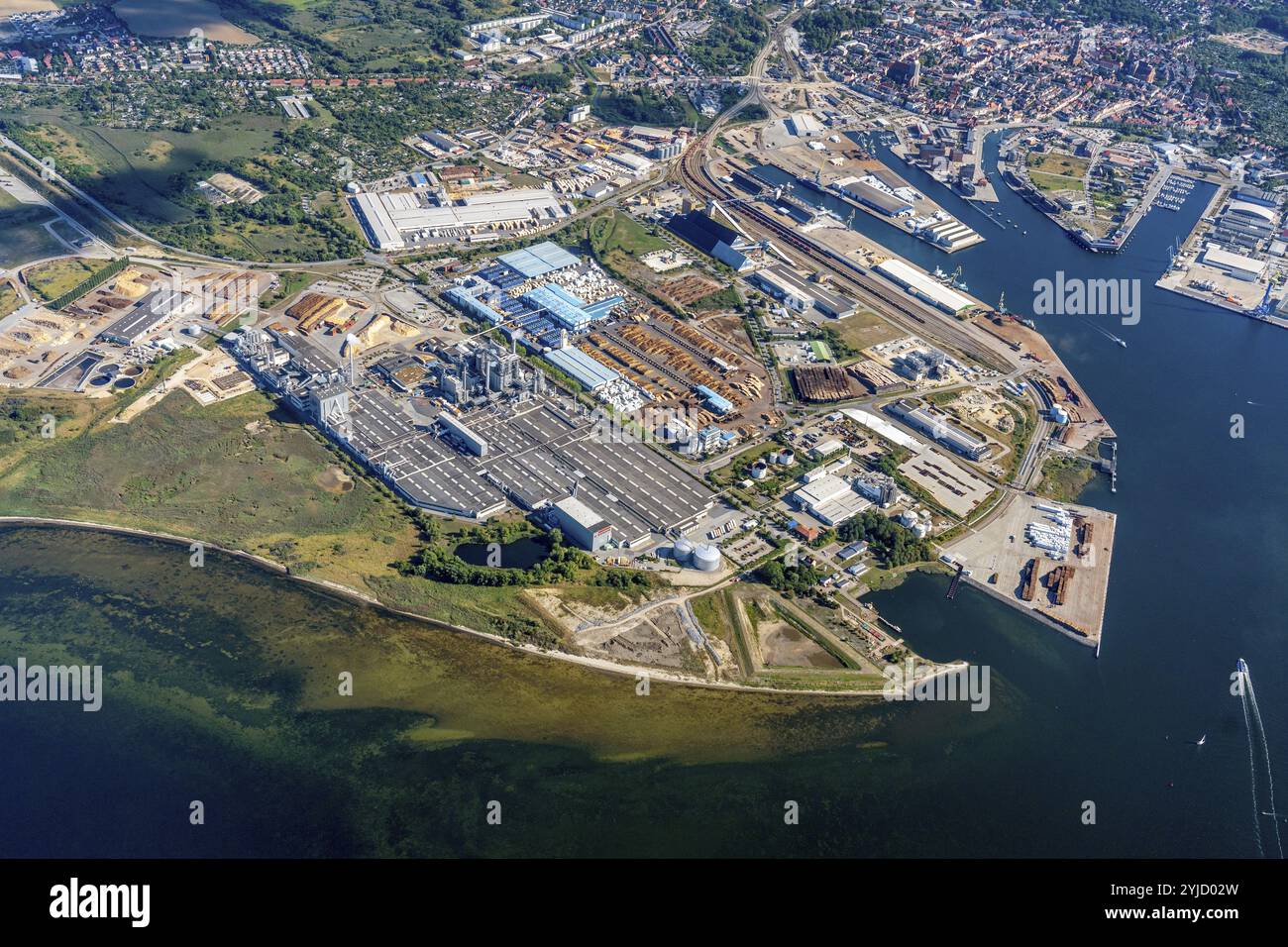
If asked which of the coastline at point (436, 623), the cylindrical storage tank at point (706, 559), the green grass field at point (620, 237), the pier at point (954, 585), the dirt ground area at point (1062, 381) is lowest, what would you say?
the coastline at point (436, 623)

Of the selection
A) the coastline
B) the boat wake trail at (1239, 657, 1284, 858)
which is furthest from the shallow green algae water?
the boat wake trail at (1239, 657, 1284, 858)

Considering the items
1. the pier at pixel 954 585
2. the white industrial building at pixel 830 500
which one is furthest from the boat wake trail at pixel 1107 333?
the pier at pixel 954 585

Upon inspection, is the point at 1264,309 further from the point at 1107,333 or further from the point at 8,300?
the point at 8,300

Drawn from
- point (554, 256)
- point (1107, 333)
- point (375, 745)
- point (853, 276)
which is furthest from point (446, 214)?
point (375, 745)

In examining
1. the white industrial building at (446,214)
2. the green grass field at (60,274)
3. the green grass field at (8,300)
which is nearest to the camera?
the green grass field at (8,300)

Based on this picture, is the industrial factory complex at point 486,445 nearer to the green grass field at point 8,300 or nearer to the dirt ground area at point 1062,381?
the green grass field at point 8,300

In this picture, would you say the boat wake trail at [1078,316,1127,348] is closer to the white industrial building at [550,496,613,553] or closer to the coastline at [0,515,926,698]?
the coastline at [0,515,926,698]

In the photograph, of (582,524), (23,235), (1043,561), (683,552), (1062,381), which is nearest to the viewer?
(683,552)
